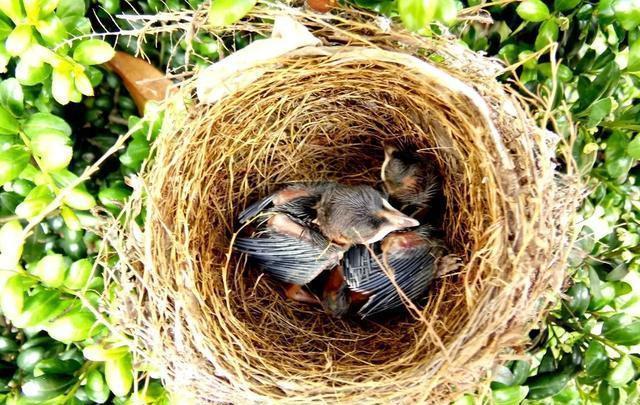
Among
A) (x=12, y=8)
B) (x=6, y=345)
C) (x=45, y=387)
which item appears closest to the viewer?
(x=12, y=8)

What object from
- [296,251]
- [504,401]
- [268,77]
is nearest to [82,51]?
[268,77]

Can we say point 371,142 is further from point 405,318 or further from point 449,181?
point 405,318

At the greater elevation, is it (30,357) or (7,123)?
(7,123)

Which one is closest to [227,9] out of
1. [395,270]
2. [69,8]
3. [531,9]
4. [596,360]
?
[69,8]

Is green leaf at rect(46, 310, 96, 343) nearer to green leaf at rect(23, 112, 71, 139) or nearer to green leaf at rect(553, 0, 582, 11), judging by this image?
green leaf at rect(23, 112, 71, 139)

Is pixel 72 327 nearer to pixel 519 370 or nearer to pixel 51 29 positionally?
pixel 51 29
